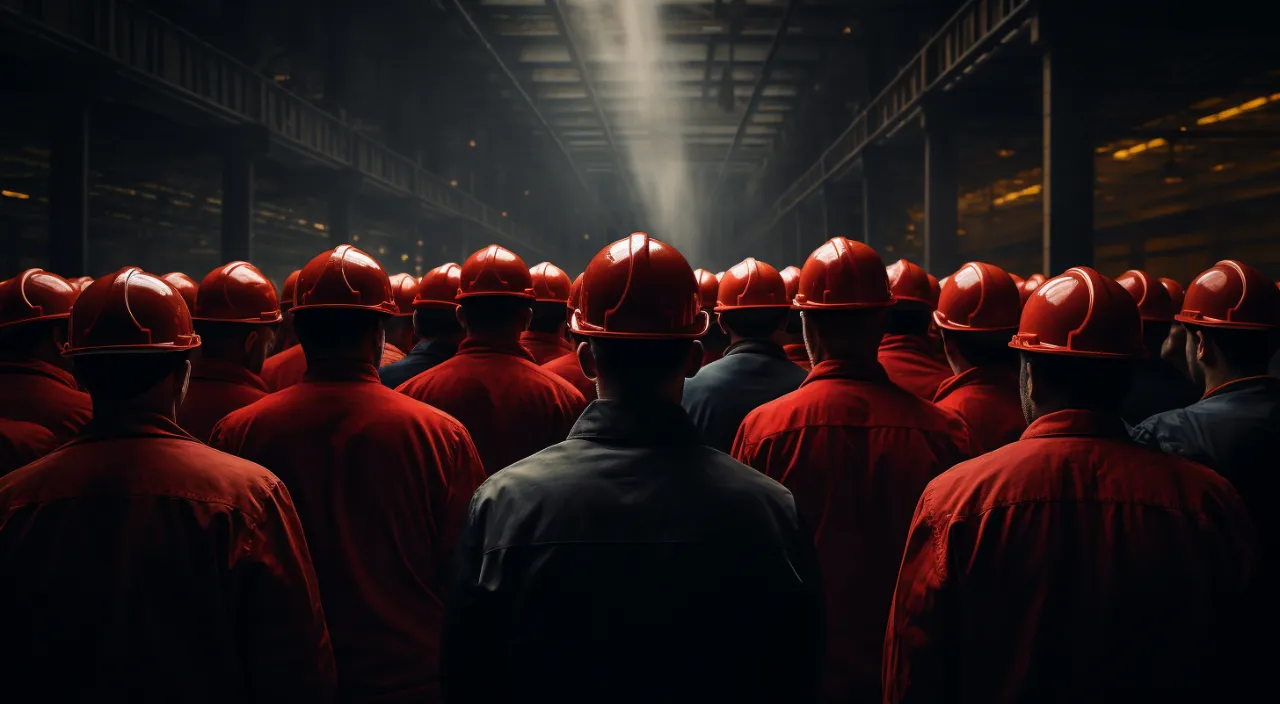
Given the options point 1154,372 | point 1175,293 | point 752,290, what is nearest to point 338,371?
point 752,290

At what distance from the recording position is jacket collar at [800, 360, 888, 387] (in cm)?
341

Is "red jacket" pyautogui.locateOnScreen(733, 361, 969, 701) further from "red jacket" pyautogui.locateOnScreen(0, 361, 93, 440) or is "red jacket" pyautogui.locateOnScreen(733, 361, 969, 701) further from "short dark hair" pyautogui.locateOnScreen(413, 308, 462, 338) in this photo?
"short dark hair" pyautogui.locateOnScreen(413, 308, 462, 338)

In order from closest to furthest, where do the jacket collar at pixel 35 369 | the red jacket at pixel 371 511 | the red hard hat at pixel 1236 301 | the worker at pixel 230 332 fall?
the red jacket at pixel 371 511
the red hard hat at pixel 1236 301
the worker at pixel 230 332
the jacket collar at pixel 35 369

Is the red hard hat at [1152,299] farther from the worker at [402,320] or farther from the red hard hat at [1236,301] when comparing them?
the worker at [402,320]

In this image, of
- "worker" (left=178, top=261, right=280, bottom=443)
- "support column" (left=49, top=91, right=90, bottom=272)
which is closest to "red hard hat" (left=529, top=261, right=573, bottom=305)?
"worker" (left=178, top=261, right=280, bottom=443)

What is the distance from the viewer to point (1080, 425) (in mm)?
2348

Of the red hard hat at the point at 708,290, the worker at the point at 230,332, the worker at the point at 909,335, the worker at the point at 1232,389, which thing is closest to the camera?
the worker at the point at 1232,389

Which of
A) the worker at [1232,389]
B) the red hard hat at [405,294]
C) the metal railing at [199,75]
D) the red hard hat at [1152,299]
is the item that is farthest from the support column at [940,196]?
the worker at [1232,389]

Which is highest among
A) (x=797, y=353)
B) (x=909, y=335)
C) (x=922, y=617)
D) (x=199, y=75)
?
(x=199, y=75)

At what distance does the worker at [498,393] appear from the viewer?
4.25m

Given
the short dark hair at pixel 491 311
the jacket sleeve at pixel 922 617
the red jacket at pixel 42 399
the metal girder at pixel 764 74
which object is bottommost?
the jacket sleeve at pixel 922 617

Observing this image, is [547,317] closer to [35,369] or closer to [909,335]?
[909,335]

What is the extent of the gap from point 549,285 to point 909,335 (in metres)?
2.43

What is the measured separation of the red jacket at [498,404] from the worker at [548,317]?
5.78ft
